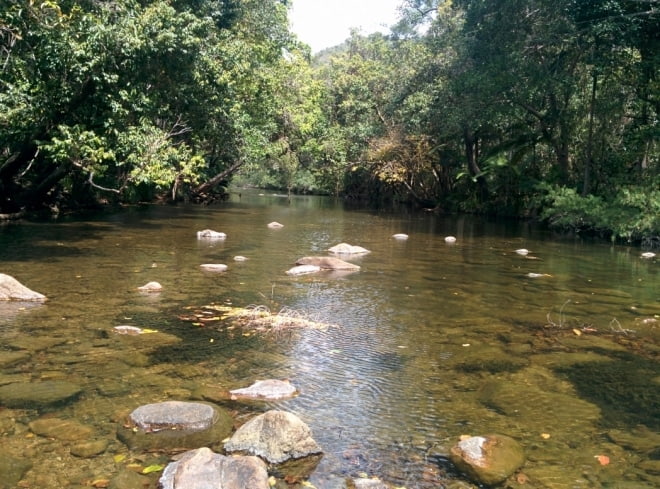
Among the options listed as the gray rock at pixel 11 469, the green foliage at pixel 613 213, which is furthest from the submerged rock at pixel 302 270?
the green foliage at pixel 613 213

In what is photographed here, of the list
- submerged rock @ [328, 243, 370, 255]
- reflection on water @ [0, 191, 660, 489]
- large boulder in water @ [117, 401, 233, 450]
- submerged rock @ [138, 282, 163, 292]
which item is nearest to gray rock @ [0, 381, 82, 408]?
reflection on water @ [0, 191, 660, 489]

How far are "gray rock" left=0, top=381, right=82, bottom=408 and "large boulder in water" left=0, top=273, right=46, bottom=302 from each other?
11.5 feet

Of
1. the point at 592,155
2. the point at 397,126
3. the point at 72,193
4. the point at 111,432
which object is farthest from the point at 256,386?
the point at 397,126

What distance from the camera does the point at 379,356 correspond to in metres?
6.72

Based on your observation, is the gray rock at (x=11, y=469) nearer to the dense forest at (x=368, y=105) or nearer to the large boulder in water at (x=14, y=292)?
the large boulder in water at (x=14, y=292)

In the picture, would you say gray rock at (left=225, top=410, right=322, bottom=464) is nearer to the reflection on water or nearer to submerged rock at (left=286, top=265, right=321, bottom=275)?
the reflection on water

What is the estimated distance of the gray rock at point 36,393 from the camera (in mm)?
4930

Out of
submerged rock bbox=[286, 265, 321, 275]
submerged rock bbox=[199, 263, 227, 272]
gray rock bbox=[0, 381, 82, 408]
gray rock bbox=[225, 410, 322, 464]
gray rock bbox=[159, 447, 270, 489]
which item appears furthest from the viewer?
submerged rock bbox=[286, 265, 321, 275]

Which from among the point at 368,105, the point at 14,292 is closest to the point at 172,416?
the point at 14,292

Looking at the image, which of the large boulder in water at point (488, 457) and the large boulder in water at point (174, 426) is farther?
the large boulder in water at point (174, 426)

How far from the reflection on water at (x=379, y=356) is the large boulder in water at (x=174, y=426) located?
0.47 feet

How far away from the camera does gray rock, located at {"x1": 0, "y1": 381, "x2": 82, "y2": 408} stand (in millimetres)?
4930

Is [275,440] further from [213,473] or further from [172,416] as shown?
[172,416]

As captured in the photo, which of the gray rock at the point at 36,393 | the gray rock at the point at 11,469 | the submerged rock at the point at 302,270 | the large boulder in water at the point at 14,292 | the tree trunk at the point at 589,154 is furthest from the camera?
the tree trunk at the point at 589,154
